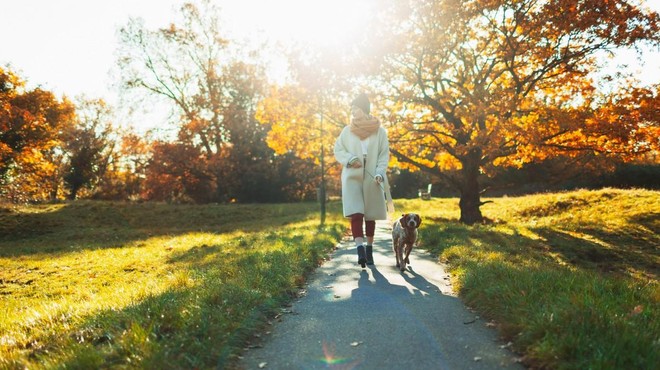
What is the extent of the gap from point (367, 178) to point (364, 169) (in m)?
0.15

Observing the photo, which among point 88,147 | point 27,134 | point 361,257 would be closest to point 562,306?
point 361,257

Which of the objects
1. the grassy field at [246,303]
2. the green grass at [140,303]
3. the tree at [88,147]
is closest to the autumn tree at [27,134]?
the green grass at [140,303]

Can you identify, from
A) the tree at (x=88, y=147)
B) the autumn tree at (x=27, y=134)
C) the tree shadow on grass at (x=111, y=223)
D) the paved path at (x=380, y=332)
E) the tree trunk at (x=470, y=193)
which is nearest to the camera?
the paved path at (x=380, y=332)

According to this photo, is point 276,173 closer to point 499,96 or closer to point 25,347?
point 499,96

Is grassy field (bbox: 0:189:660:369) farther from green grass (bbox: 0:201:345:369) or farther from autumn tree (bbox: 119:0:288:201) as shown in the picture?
autumn tree (bbox: 119:0:288:201)

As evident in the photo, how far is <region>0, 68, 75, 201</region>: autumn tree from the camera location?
1970 cm

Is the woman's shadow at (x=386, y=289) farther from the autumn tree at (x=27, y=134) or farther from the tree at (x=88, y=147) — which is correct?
the tree at (x=88, y=147)

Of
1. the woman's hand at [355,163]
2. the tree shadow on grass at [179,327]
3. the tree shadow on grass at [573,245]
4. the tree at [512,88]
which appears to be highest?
the tree at [512,88]

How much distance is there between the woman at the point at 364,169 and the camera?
694 cm

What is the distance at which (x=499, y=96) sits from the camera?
41.2 feet

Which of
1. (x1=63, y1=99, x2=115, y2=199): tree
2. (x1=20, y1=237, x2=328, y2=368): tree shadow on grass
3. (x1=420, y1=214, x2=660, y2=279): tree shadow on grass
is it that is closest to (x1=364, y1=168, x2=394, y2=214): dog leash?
(x1=420, y1=214, x2=660, y2=279): tree shadow on grass

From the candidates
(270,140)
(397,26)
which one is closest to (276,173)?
(270,140)

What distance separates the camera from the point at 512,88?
13477mm

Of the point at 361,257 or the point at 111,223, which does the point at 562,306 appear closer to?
the point at 361,257
